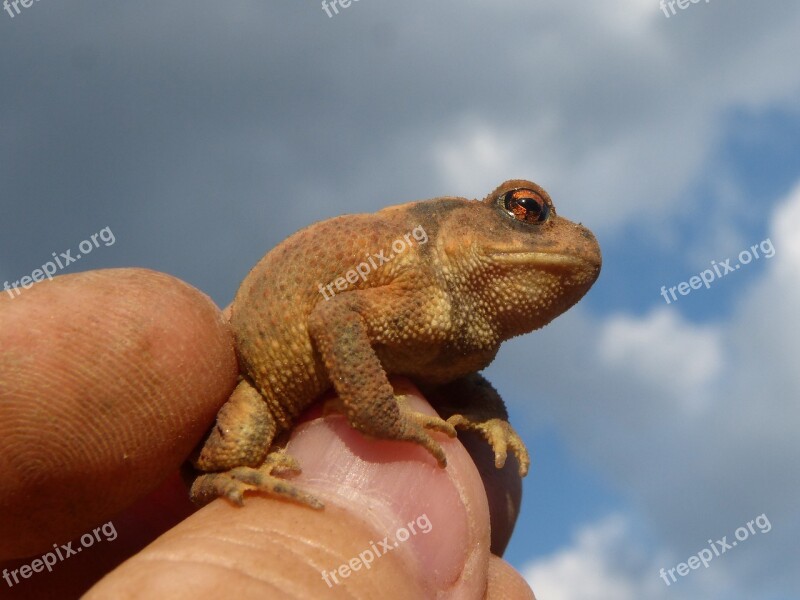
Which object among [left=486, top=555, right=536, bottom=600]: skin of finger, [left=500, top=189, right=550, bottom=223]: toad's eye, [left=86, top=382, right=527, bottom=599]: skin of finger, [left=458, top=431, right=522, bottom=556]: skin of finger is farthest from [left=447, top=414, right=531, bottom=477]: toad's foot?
[left=500, top=189, right=550, bottom=223]: toad's eye

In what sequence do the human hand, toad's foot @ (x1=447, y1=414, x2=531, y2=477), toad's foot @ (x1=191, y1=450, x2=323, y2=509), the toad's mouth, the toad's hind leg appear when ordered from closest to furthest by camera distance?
the human hand → toad's foot @ (x1=191, y1=450, x2=323, y2=509) → the toad's hind leg → the toad's mouth → toad's foot @ (x1=447, y1=414, x2=531, y2=477)

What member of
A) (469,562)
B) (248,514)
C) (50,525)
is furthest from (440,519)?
(50,525)

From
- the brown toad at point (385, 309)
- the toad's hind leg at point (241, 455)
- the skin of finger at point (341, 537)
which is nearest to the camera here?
the skin of finger at point (341, 537)

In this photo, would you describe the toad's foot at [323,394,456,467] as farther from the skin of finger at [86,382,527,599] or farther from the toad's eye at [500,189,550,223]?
the toad's eye at [500,189,550,223]

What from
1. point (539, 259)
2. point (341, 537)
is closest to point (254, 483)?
point (341, 537)

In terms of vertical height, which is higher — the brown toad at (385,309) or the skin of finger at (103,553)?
the brown toad at (385,309)

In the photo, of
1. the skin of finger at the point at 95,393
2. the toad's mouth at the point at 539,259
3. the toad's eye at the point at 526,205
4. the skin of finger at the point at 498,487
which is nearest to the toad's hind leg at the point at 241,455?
the skin of finger at the point at 95,393

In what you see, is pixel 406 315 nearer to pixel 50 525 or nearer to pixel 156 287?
pixel 156 287

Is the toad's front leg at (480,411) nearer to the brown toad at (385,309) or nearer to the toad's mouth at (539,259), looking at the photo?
the brown toad at (385,309)
